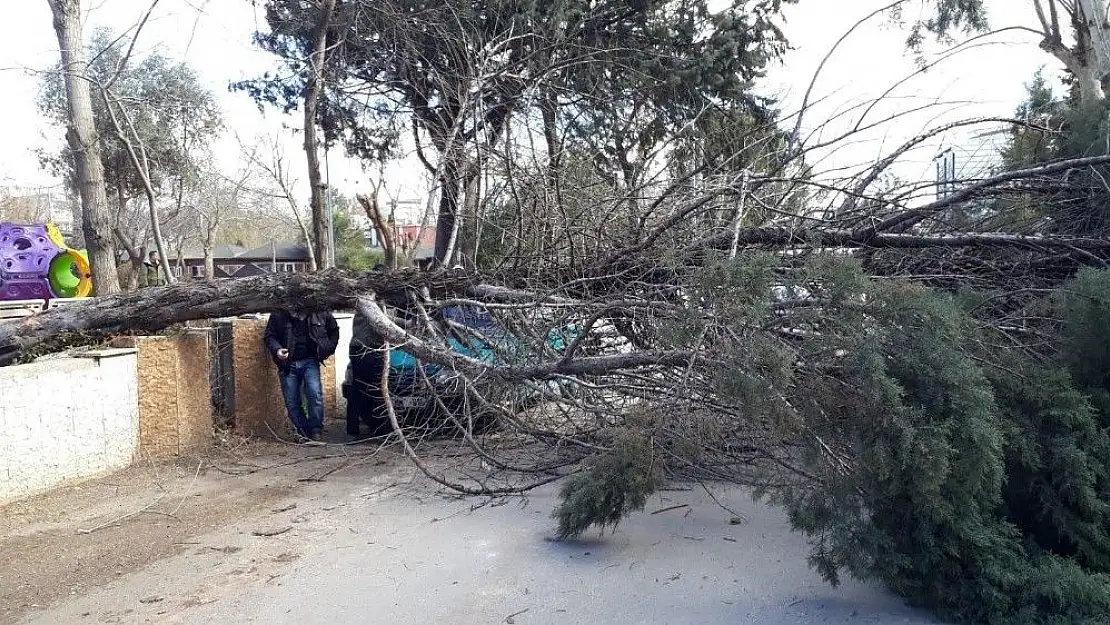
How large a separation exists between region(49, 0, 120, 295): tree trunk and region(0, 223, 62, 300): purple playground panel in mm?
11745

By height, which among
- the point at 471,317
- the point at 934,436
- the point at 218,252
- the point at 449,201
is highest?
the point at 218,252

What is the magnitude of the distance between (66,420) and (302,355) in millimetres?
2307

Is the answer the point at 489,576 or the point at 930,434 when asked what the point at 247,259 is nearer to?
the point at 489,576

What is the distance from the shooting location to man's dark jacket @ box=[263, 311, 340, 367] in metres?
8.38

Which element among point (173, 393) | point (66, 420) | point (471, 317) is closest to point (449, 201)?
point (471, 317)

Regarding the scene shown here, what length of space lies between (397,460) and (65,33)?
672cm

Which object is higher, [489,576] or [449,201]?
[449,201]

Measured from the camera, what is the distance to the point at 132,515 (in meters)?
6.12

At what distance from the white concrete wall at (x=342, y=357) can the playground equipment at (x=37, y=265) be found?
11.7 meters

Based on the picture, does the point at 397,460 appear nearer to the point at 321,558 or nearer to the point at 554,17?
the point at 321,558

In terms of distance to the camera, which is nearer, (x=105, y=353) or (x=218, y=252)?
(x=105, y=353)

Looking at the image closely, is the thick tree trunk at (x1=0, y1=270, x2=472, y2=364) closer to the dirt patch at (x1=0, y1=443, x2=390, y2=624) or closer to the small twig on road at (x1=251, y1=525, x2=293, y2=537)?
the dirt patch at (x1=0, y1=443, x2=390, y2=624)

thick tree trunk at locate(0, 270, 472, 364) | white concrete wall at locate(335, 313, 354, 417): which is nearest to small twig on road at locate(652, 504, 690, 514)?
thick tree trunk at locate(0, 270, 472, 364)

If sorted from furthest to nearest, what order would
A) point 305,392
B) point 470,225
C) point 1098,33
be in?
point 1098,33
point 470,225
point 305,392
